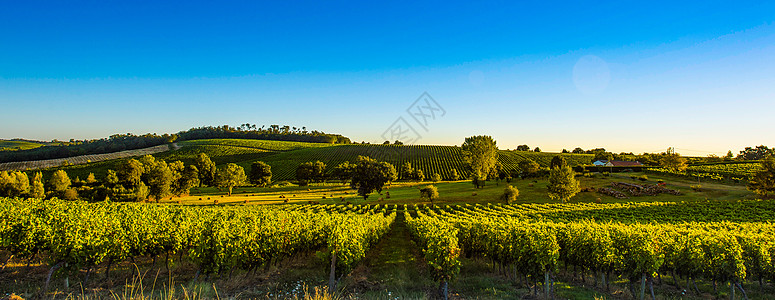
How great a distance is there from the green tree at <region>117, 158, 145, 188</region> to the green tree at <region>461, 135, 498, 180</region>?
80.9 metres

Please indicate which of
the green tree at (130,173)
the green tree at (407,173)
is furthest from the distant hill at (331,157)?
the green tree at (130,173)

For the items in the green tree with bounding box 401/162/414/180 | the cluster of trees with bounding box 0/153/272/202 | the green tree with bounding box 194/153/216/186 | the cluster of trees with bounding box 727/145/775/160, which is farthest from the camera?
the cluster of trees with bounding box 727/145/775/160

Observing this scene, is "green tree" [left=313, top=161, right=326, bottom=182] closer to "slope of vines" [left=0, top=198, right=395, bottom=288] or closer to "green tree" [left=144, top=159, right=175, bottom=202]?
"green tree" [left=144, top=159, right=175, bottom=202]

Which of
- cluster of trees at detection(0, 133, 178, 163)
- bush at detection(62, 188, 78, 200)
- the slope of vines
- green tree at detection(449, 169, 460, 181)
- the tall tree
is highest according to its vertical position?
the tall tree

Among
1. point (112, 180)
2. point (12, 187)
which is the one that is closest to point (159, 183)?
point (112, 180)

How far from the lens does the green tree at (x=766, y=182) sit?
5744 cm

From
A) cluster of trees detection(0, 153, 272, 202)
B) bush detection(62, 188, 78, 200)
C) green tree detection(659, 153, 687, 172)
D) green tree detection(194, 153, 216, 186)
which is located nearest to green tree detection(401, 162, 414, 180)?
cluster of trees detection(0, 153, 272, 202)

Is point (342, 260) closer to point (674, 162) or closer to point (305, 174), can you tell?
point (305, 174)

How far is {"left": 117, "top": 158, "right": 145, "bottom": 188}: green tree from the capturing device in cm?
6844

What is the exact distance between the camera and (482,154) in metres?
84.5

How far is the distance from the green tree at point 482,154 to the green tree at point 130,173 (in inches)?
3186

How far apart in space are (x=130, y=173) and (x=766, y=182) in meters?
130

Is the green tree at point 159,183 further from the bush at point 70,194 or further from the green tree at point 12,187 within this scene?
the green tree at point 12,187

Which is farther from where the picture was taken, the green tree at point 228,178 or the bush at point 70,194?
the green tree at point 228,178
